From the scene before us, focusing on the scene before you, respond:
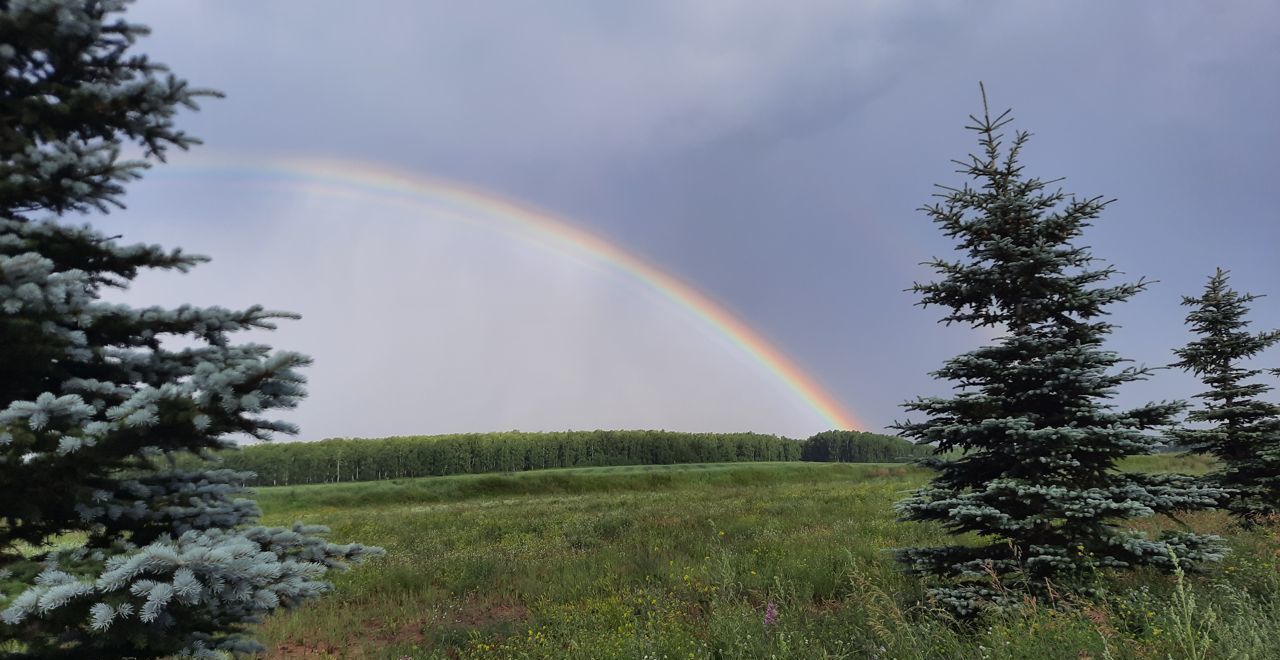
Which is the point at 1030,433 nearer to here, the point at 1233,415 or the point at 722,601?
the point at 722,601

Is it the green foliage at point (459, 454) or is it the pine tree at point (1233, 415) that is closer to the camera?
the pine tree at point (1233, 415)

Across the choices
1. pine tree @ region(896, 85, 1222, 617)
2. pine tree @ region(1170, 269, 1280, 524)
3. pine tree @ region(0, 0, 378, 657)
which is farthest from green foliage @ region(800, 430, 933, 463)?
pine tree @ region(0, 0, 378, 657)

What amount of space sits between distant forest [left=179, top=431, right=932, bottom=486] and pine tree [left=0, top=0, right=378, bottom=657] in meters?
90.2

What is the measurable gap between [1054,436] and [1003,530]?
55.7 inches

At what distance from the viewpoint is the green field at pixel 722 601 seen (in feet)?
16.7

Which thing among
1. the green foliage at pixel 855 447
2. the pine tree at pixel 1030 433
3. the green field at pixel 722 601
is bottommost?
the green foliage at pixel 855 447

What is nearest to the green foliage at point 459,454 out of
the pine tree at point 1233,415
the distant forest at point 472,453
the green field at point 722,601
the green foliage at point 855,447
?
the distant forest at point 472,453

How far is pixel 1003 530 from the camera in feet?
22.6

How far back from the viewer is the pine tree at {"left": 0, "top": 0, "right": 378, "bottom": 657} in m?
3.04

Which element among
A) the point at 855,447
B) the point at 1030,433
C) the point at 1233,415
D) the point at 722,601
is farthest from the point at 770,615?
the point at 855,447

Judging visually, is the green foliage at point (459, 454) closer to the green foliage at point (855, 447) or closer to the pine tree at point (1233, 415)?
the green foliage at point (855, 447)

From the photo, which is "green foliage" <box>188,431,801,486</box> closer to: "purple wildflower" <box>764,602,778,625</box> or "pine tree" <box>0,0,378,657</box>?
"purple wildflower" <box>764,602,778,625</box>

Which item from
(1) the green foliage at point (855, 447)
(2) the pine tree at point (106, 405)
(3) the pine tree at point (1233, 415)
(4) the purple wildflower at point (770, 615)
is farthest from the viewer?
(1) the green foliage at point (855, 447)

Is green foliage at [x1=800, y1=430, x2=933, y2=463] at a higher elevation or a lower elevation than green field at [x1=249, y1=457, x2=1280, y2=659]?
lower
